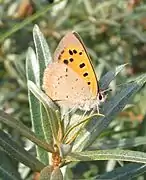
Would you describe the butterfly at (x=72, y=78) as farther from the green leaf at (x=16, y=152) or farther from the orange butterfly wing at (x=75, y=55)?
the green leaf at (x=16, y=152)

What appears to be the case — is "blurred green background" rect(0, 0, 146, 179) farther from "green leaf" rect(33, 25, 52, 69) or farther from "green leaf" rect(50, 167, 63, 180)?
"green leaf" rect(50, 167, 63, 180)

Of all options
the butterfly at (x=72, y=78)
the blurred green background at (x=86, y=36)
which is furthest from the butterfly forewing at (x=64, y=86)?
the blurred green background at (x=86, y=36)

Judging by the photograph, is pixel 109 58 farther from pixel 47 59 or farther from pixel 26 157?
pixel 26 157

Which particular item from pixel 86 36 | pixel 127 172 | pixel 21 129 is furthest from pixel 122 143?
pixel 86 36

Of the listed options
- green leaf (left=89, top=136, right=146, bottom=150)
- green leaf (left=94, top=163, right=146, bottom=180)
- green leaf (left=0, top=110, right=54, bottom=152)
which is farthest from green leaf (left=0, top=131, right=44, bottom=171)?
green leaf (left=89, top=136, right=146, bottom=150)

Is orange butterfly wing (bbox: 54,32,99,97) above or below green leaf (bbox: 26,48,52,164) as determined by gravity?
above
